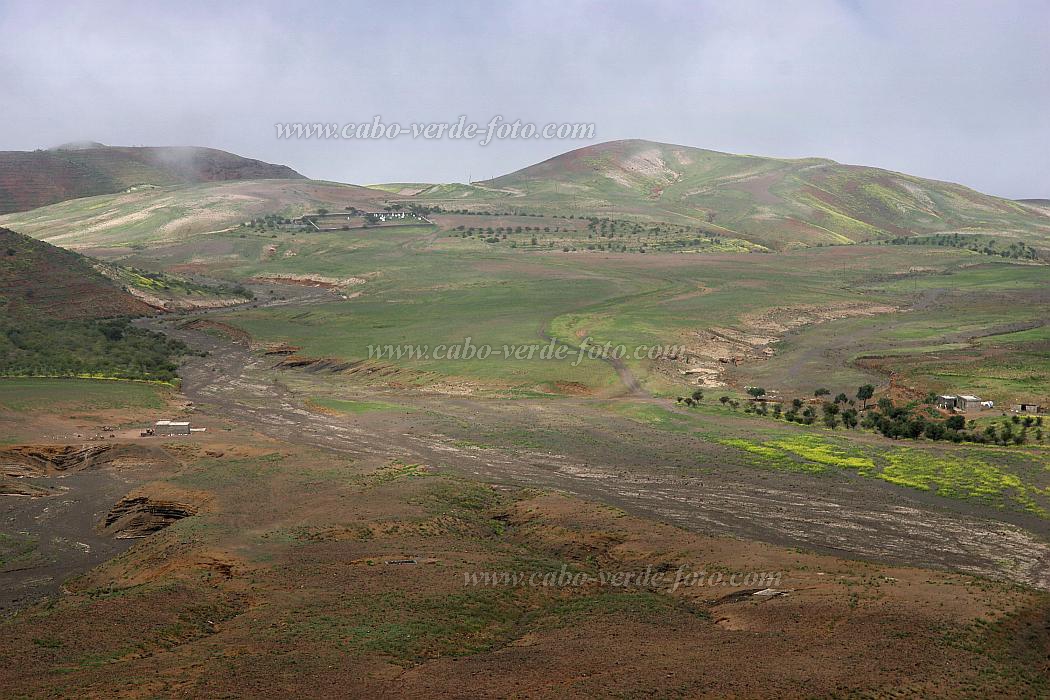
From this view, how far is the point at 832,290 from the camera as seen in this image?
137875 millimetres

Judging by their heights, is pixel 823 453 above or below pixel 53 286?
below

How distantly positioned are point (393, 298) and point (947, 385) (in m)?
79.3

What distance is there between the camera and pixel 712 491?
4875cm

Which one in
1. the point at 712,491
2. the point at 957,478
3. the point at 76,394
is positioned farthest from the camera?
the point at 76,394

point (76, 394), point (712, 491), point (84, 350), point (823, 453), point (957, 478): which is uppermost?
point (957, 478)

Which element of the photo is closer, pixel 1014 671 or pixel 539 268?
pixel 1014 671

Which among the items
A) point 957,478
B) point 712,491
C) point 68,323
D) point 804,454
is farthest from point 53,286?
point 957,478

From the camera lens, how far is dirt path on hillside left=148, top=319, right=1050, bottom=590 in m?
40.0

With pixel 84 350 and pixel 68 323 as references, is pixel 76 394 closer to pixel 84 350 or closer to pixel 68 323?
pixel 84 350

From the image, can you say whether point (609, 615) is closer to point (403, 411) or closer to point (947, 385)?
point (403, 411)

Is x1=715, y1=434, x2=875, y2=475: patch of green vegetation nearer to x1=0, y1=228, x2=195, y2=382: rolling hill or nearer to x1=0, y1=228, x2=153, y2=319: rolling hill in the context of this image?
x1=0, y1=228, x2=195, y2=382: rolling hill

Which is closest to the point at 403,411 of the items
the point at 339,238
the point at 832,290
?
the point at 832,290

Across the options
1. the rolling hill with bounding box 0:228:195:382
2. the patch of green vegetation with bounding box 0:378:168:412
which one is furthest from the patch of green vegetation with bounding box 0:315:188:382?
the patch of green vegetation with bounding box 0:378:168:412

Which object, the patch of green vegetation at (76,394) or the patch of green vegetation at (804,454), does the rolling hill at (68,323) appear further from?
the patch of green vegetation at (804,454)
